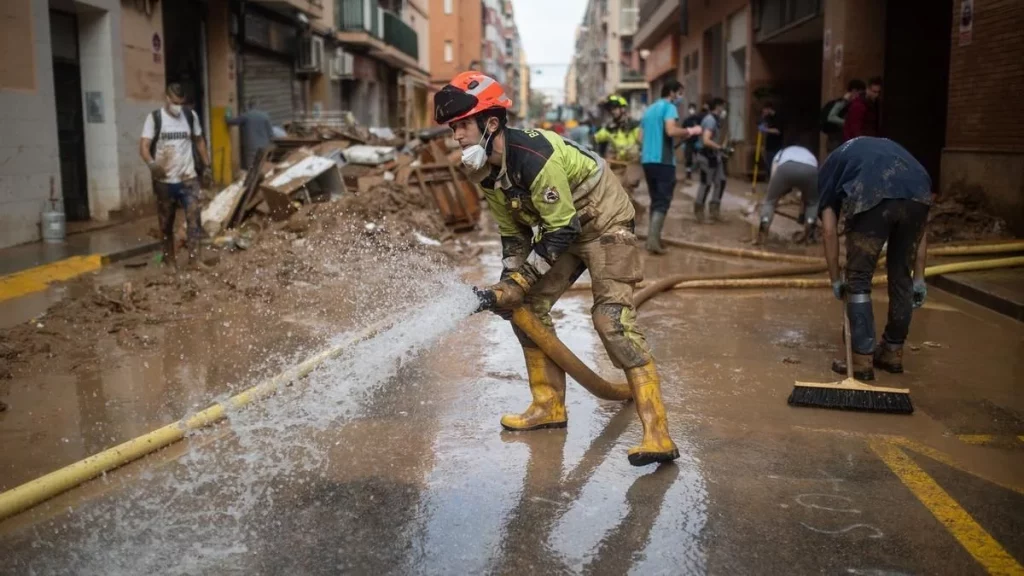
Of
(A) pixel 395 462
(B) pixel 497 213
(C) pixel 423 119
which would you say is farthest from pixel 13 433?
(C) pixel 423 119

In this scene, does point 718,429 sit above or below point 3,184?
below

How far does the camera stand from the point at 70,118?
13.1 meters

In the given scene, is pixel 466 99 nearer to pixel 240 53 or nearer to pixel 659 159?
pixel 659 159

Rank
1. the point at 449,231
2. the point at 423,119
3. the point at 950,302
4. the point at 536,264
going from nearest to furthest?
the point at 536,264
the point at 950,302
the point at 449,231
the point at 423,119

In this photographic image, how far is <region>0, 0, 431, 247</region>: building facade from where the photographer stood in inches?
428

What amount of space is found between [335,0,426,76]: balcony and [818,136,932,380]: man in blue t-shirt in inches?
1046

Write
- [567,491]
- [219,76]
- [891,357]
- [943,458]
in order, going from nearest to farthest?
[567,491] → [943,458] → [891,357] → [219,76]

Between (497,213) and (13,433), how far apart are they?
2604 millimetres

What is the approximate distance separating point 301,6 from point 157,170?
49.9 feet

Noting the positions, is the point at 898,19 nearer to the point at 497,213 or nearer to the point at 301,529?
the point at 497,213

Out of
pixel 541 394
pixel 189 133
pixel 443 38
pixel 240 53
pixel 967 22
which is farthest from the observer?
pixel 443 38

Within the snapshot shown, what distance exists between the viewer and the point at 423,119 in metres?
Result: 53.1

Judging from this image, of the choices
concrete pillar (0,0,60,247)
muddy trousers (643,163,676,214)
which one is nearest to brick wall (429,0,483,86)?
concrete pillar (0,0,60,247)

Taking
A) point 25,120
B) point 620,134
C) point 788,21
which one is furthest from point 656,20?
point 25,120
